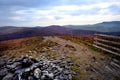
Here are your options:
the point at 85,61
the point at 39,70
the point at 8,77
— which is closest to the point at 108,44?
the point at 85,61

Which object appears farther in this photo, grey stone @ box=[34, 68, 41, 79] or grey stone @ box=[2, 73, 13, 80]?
grey stone @ box=[2, 73, 13, 80]

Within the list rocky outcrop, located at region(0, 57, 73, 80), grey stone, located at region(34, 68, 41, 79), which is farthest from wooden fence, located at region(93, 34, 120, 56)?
grey stone, located at region(34, 68, 41, 79)

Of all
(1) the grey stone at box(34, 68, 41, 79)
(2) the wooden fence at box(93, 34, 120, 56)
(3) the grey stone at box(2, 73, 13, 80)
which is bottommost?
(3) the grey stone at box(2, 73, 13, 80)

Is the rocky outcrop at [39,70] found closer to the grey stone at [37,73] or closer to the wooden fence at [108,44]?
the grey stone at [37,73]

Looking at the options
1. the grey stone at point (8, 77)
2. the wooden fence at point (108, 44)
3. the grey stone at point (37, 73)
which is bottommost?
the grey stone at point (8, 77)

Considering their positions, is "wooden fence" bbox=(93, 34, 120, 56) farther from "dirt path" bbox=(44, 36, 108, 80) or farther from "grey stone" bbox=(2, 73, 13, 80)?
"grey stone" bbox=(2, 73, 13, 80)

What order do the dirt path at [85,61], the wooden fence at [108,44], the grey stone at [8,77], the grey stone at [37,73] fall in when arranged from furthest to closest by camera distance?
1. the wooden fence at [108,44]
2. the grey stone at [8,77]
3. the grey stone at [37,73]
4. the dirt path at [85,61]

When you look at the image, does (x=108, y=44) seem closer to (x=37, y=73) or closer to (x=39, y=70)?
(x=39, y=70)

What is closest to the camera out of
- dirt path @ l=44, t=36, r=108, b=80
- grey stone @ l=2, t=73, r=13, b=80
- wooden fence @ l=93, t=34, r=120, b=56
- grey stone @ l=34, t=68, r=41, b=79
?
dirt path @ l=44, t=36, r=108, b=80

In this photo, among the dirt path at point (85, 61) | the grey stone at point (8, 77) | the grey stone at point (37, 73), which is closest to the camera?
the dirt path at point (85, 61)

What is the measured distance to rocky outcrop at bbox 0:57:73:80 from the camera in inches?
599

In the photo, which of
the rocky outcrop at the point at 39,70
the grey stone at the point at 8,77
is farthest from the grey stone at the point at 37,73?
the grey stone at the point at 8,77

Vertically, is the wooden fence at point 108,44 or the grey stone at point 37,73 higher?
the wooden fence at point 108,44

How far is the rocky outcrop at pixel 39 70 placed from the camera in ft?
49.9
